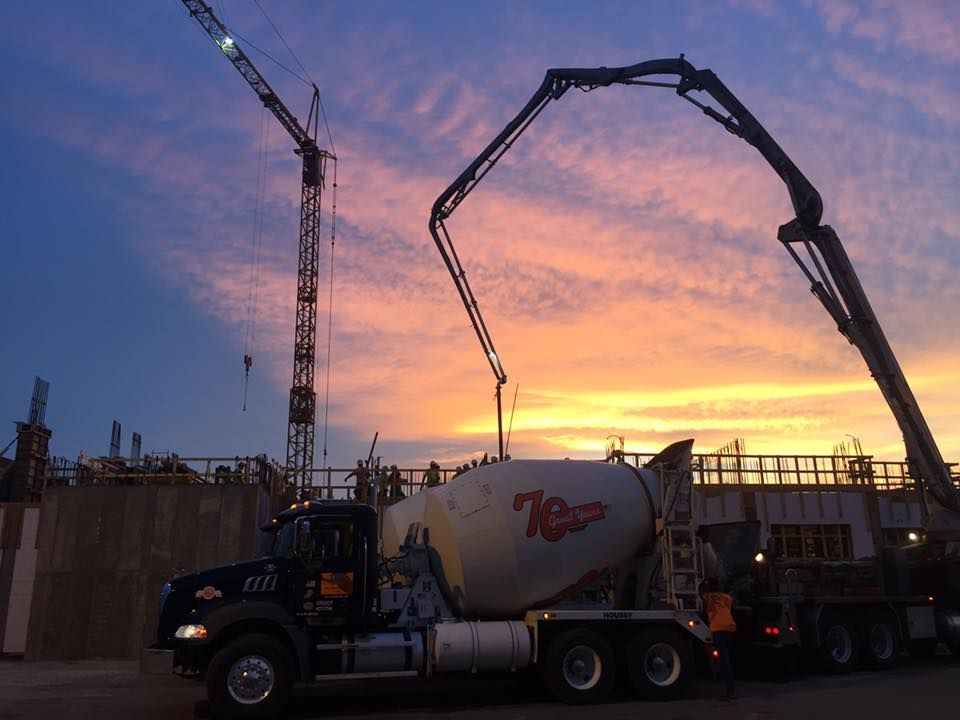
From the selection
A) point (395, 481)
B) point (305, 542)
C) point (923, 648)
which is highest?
point (395, 481)

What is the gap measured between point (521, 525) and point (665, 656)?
3316 millimetres

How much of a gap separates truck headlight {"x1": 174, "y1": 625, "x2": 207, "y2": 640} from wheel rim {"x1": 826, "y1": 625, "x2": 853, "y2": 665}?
39.0 ft

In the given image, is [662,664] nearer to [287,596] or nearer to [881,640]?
[881,640]

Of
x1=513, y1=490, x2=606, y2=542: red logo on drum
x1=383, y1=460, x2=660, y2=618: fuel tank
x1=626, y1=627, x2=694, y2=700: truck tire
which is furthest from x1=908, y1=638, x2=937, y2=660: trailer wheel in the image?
x1=513, y1=490, x2=606, y2=542: red logo on drum

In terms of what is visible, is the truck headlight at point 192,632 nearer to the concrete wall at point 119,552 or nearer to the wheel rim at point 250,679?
the wheel rim at point 250,679

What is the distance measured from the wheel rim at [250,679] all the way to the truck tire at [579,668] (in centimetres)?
440

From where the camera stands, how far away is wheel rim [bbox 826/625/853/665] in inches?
600

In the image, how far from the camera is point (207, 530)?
22609 millimetres

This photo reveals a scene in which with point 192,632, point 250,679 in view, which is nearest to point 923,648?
point 250,679

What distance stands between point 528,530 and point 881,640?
867 centimetres

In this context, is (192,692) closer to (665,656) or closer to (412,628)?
(412,628)

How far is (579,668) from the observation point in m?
12.6

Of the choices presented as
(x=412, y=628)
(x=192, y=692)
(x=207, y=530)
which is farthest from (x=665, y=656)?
(x=207, y=530)

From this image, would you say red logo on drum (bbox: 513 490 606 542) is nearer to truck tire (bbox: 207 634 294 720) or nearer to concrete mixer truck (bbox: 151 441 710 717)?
concrete mixer truck (bbox: 151 441 710 717)
